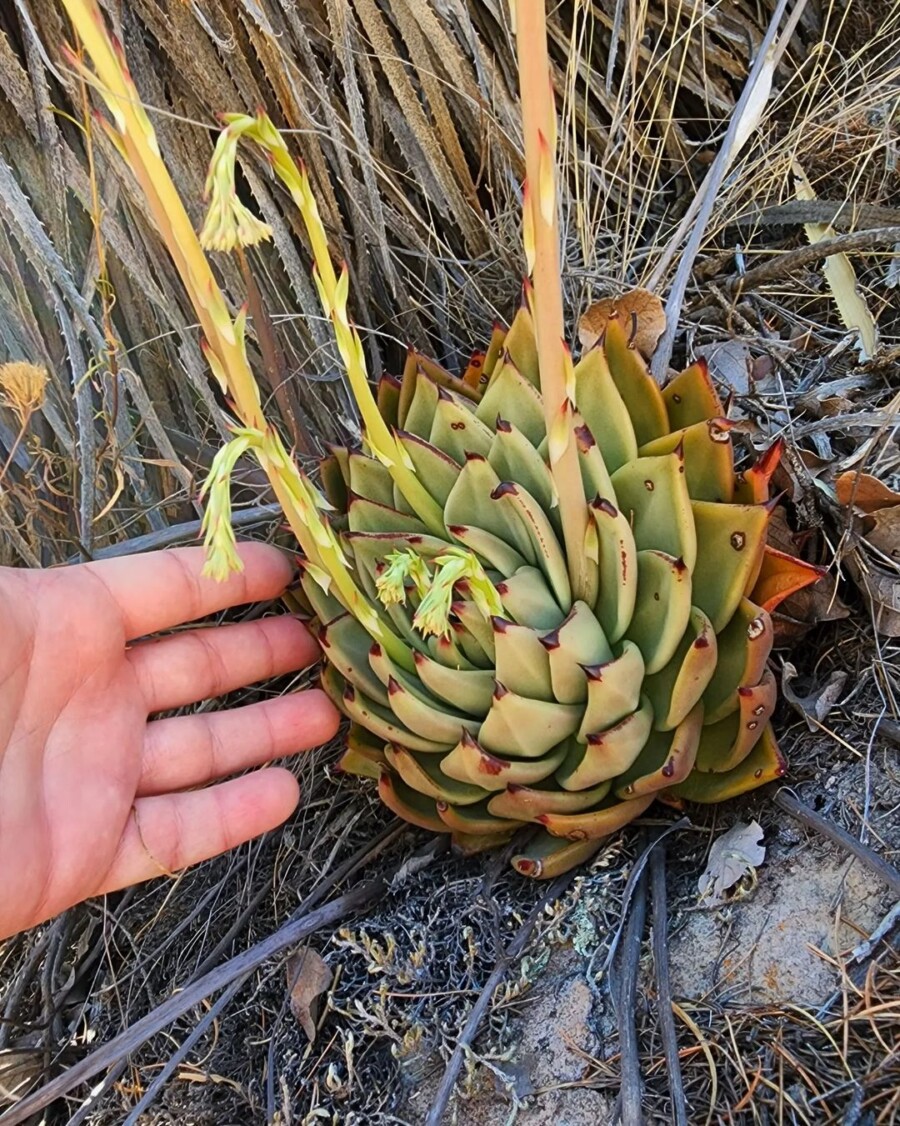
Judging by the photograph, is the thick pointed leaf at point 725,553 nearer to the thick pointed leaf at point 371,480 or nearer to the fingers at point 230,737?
the thick pointed leaf at point 371,480

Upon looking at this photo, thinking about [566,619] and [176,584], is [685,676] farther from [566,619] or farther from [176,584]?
[176,584]

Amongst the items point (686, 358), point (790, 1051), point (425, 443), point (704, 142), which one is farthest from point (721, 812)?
point (704, 142)

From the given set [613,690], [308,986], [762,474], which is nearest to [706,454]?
[762,474]

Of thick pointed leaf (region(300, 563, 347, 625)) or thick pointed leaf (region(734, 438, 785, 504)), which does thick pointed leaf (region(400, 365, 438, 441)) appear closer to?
thick pointed leaf (region(300, 563, 347, 625))

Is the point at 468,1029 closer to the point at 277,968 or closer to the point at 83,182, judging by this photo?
the point at 277,968

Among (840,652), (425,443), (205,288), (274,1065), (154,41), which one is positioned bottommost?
(274,1065)

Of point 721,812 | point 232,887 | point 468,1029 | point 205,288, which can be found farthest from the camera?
point 232,887

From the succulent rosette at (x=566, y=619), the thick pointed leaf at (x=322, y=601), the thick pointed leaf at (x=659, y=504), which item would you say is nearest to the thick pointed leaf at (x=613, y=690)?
the succulent rosette at (x=566, y=619)
